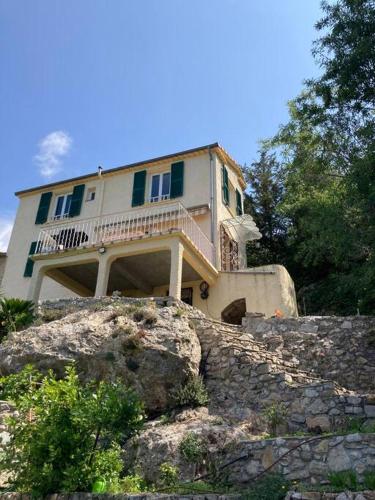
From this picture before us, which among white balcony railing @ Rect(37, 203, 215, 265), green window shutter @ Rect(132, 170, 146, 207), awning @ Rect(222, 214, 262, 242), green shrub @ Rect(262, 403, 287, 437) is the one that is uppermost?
green window shutter @ Rect(132, 170, 146, 207)

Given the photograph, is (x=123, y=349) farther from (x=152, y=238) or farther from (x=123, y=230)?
(x=123, y=230)

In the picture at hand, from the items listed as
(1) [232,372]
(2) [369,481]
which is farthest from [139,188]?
(2) [369,481]

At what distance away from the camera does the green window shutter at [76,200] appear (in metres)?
19.1

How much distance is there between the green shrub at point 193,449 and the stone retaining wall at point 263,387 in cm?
149

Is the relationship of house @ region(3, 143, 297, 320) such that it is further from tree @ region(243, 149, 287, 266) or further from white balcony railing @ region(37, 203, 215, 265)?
tree @ region(243, 149, 287, 266)

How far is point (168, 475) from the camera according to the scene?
6.83m

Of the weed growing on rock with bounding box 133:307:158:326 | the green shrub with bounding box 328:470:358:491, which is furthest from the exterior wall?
the green shrub with bounding box 328:470:358:491

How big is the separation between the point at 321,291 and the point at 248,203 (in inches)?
294

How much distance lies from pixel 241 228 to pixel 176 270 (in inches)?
223

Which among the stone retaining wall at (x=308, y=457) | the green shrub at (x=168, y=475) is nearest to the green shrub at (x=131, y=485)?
the green shrub at (x=168, y=475)

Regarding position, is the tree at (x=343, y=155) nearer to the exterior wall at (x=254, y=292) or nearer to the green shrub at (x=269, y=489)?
the exterior wall at (x=254, y=292)

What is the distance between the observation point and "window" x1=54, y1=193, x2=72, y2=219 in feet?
64.5

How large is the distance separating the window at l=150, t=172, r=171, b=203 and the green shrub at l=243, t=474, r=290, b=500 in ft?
41.6

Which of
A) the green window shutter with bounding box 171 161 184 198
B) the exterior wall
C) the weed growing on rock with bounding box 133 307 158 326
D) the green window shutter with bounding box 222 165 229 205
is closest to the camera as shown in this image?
the weed growing on rock with bounding box 133 307 158 326
